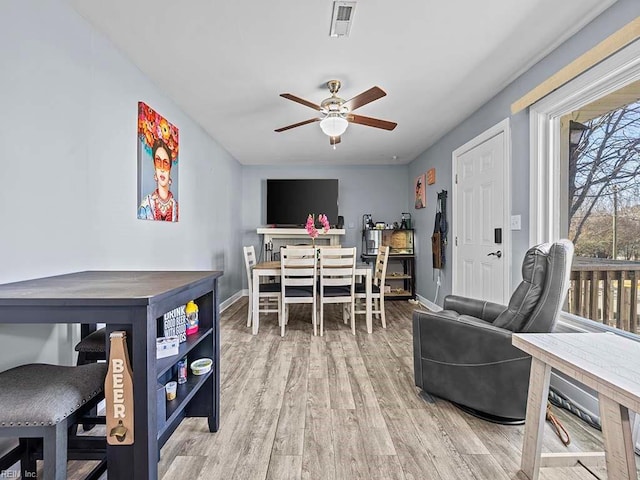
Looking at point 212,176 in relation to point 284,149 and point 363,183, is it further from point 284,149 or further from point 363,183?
point 363,183

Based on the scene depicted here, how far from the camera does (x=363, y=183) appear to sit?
6.00m

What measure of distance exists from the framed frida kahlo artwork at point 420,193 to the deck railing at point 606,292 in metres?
2.95

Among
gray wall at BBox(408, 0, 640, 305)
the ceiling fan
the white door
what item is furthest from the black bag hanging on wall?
the ceiling fan

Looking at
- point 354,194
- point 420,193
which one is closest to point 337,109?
point 420,193

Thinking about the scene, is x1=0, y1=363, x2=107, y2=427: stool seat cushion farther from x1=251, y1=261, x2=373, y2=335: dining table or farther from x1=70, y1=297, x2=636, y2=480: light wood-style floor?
x1=251, y1=261, x2=373, y2=335: dining table

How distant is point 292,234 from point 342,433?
4157 mm

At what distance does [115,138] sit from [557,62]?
3.05 m

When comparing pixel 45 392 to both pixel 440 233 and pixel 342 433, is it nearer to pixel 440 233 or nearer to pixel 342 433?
pixel 342 433

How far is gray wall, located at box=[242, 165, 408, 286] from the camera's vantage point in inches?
235

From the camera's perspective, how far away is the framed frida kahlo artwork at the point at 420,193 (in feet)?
16.6

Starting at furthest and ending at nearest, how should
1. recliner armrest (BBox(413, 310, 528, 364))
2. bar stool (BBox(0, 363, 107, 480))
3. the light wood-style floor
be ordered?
recliner armrest (BBox(413, 310, 528, 364)), the light wood-style floor, bar stool (BBox(0, 363, 107, 480))

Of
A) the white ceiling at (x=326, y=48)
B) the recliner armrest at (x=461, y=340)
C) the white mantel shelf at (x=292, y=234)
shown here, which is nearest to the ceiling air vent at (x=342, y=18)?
the white ceiling at (x=326, y=48)

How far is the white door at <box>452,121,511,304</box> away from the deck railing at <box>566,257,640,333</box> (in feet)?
2.03

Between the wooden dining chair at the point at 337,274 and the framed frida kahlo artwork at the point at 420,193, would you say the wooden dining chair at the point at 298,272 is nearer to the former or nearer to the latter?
the wooden dining chair at the point at 337,274
